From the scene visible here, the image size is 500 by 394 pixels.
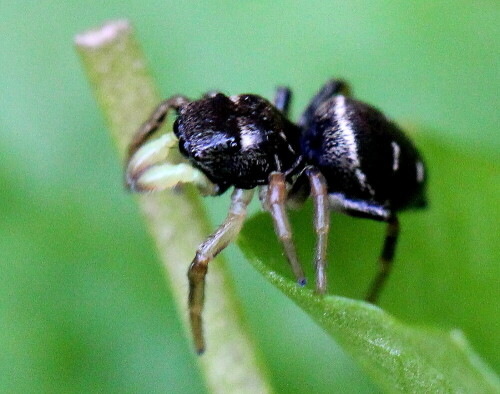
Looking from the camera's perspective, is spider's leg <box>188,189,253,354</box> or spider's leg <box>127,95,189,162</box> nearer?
spider's leg <box>188,189,253,354</box>

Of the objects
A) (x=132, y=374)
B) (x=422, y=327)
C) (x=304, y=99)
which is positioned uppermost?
(x=422, y=327)

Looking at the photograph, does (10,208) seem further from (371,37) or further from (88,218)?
(371,37)

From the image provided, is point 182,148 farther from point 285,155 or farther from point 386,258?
point 386,258

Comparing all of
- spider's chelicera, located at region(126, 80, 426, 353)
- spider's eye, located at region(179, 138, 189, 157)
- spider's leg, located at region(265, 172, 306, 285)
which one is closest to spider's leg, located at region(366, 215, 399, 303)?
spider's chelicera, located at region(126, 80, 426, 353)

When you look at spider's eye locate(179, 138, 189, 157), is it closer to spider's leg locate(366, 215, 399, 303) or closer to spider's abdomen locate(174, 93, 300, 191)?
spider's abdomen locate(174, 93, 300, 191)

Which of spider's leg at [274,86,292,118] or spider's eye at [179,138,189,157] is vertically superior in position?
spider's eye at [179,138,189,157]

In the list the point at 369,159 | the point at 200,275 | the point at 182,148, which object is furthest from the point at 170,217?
the point at 369,159

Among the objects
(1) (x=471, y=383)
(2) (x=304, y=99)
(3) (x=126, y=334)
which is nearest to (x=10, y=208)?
(3) (x=126, y=334)
